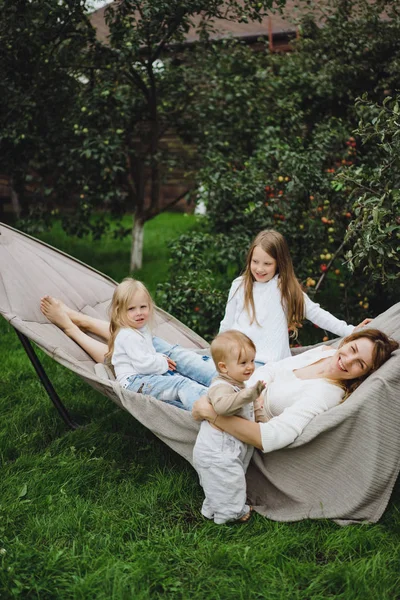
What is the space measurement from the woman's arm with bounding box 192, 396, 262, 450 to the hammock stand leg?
1036mm

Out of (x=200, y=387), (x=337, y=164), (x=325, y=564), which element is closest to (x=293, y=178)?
(x=337, y=164)

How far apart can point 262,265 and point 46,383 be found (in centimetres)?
119

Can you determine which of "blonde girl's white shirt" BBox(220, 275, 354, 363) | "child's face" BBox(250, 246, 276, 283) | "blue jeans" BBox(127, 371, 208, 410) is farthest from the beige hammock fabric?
"child's face" BBox(250, 246, 276, 283)

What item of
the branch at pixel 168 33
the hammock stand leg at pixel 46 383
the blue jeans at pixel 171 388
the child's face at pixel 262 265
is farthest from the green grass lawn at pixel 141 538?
the branch at pixel 168 33

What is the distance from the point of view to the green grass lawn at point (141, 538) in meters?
2.17

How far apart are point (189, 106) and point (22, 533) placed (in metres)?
4.65

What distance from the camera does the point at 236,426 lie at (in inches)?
97.2

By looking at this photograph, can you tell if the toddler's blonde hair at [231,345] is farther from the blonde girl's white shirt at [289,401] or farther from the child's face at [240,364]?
the blonde girl's white shirt at [289,401]

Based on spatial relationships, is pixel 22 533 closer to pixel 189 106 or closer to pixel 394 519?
pixel 394 519

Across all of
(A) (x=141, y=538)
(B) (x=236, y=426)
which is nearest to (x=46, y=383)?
(A) (x=141, y=538)

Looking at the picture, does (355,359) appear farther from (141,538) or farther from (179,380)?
(141,538)

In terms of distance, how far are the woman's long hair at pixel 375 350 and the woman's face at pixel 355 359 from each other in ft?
0.05

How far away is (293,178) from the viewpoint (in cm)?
445

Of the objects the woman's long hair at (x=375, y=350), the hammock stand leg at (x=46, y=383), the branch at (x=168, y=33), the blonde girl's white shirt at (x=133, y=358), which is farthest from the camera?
the branch at (x=168, y=33)
